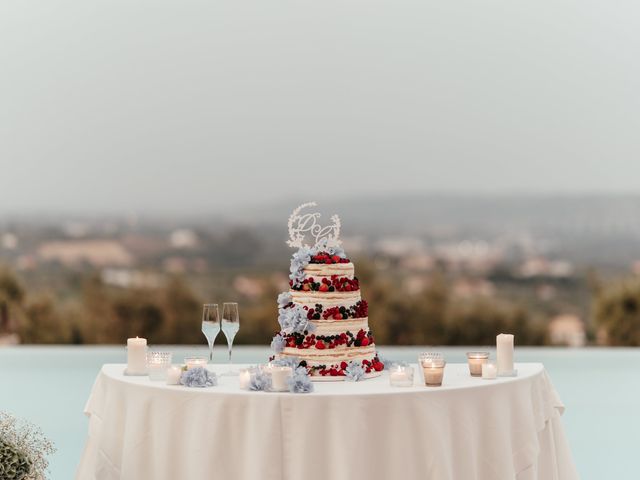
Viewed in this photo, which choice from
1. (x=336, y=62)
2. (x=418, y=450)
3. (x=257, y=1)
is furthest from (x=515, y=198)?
(x=418, y=450)

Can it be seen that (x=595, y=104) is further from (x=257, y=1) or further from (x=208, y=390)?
(x=208, y=390)

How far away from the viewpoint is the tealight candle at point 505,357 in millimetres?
3477

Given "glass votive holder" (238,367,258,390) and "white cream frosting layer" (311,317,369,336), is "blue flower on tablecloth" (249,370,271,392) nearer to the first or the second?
"glass votive holder" (238,367,258,390)

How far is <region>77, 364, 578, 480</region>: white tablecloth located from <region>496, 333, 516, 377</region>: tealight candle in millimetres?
91

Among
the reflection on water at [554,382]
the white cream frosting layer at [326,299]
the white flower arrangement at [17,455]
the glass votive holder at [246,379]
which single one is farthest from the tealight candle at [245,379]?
the reflection on water at [554,382]

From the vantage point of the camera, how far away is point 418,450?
3.01 meters

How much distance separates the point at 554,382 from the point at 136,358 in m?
4.99

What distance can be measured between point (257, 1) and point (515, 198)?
3454 mm

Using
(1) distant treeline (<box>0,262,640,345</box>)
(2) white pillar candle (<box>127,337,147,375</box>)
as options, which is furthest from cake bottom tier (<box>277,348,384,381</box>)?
(1) distant treeline (<box>0,262,640,345</box>)

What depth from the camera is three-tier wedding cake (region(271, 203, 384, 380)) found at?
336 centimetres

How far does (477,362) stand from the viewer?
347cm

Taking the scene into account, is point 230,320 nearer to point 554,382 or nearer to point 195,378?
point 195,378

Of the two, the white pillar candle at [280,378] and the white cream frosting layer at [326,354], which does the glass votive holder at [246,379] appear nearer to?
the white pillar candle at [280,378]

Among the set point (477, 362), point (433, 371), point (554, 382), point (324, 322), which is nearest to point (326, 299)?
point (324, 322)
